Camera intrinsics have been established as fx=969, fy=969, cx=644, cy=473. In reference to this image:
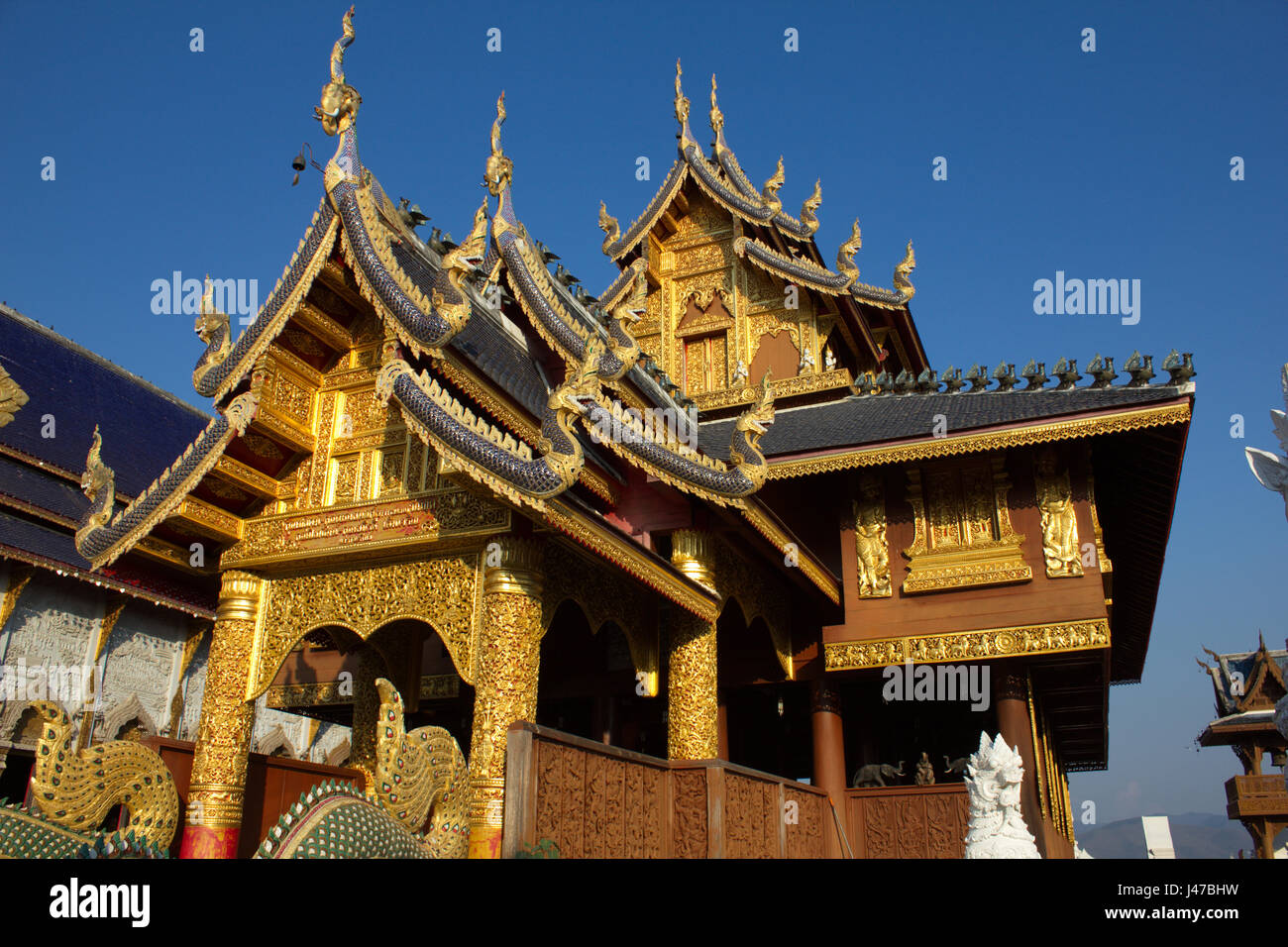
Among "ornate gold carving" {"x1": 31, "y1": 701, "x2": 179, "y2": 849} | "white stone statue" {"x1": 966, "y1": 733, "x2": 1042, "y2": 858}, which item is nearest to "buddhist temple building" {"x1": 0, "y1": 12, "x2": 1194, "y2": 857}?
"ornate gold carving" {"x1": 31, "y1": 701, "x2": 179, "y2": 849}

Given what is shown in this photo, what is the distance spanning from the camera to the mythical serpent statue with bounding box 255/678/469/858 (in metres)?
4.47

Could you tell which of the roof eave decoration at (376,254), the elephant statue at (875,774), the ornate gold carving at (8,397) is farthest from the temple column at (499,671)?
the ornate gold carving at (8,397)

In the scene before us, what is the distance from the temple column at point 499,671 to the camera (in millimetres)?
6516

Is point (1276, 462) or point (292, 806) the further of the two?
point (1276, 462)

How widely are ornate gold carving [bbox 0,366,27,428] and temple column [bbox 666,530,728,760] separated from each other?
41.2ft

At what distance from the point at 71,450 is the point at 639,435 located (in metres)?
13.4

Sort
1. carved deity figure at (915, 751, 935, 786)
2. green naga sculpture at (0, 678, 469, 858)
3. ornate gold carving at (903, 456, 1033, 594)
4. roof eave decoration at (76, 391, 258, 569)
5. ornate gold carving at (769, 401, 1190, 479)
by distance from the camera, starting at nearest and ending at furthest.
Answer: green naga sculpture at (0, 678, 469, 858) → roof eave decoration at (76, 391, 258, 569) → ornate gold carving at (769, 401, 1190, 479) → ornate gold carving at (903, 456, 1033, 594) → carved deity figure at (915, 751, 935, 786)

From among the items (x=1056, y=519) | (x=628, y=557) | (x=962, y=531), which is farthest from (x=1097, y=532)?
(x=628, y=557)

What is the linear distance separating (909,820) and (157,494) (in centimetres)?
822

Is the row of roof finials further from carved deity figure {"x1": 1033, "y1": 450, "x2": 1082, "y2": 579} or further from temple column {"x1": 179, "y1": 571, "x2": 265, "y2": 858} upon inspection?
temple column {"x1": 179, "y1": 571, "x2": 265, "y2": 858}

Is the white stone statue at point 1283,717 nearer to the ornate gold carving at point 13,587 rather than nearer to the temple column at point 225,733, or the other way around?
Answer: the temple column at point 225,733

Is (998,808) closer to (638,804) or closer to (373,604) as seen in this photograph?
(638,804)

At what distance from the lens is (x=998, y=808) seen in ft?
28.2
